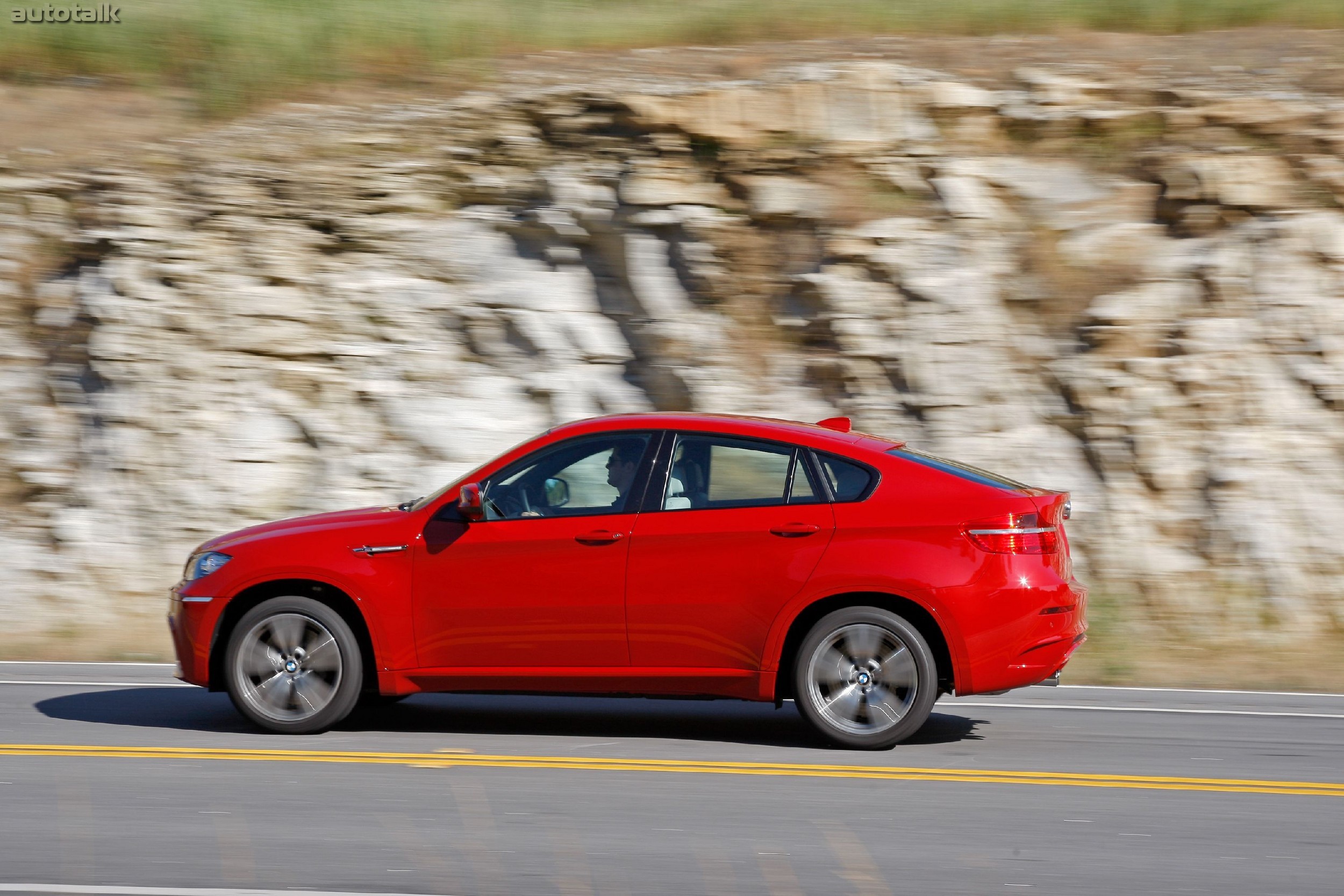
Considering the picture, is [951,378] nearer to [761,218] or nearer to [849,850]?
[761,218]

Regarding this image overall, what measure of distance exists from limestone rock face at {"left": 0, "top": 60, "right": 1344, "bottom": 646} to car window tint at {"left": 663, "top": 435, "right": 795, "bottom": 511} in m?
6.03

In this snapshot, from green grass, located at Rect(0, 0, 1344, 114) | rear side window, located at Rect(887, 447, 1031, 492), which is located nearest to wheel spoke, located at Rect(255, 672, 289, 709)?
rear side window, located at Rect(887, 447, 1031, 492)

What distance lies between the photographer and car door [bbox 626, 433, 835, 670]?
6.94 meters

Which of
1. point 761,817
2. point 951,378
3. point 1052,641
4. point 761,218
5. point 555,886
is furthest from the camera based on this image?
point 761,218

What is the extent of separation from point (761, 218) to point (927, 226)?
164 centimetres

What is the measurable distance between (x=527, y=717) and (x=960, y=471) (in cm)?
275

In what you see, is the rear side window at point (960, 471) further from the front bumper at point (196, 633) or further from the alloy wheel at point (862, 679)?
the front bumper at point (196, 633)

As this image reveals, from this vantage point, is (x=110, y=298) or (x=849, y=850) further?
(x=110, y=298)

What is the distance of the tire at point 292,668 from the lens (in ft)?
23.6

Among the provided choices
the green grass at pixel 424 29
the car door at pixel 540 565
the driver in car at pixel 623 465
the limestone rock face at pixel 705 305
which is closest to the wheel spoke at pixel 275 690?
the car door at pixel 540 565

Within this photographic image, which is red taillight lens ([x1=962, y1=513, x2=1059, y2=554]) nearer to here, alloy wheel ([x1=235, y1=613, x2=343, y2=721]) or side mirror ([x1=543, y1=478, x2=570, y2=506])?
side mirror ([x1=543, y1=478, x2=570, y2=506])

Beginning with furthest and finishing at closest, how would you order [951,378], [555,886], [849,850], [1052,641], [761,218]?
[761,218] → [951,378] → [1052,641] → [849,850] → [555,886]

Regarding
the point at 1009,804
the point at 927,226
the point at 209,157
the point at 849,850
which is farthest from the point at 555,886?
the point at 209,157

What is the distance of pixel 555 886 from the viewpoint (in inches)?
195
